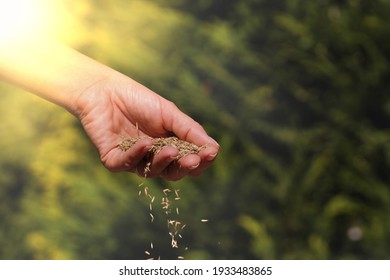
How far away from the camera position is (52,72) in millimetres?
3377

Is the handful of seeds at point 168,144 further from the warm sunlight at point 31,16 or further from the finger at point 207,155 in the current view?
the warm sunlight at point 31,16

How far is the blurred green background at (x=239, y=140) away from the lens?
11.9ft

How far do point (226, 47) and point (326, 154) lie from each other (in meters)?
0.77

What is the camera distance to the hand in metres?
3.05

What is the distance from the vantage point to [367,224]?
12.2ft

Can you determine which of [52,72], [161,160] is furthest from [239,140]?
[52,72]

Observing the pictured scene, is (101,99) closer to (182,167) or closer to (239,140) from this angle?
(182,167)

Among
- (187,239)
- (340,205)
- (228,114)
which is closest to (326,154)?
(340,205)

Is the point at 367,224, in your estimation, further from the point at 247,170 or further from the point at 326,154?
the point at 247,170

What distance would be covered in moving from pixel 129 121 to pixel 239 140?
2.13 feet

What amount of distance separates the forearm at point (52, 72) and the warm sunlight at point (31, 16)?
0.26 metres

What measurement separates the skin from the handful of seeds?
3 centimetres

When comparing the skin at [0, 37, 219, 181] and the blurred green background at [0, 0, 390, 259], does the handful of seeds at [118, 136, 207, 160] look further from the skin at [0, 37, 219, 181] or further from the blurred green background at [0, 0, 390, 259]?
the blurred green background at [0, 0, 390, 259]

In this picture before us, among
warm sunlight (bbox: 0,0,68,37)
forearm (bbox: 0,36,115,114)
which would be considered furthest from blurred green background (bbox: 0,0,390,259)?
forearm (bbox: 0,36,115,114)
